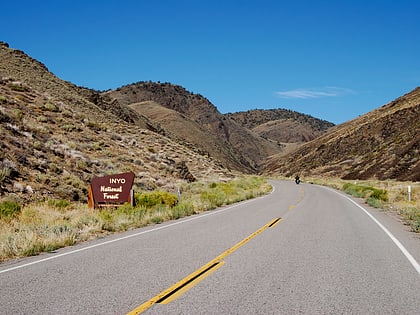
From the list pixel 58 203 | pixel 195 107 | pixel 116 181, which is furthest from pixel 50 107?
pixel 195 107

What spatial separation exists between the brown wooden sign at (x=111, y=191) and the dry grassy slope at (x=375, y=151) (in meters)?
48.0

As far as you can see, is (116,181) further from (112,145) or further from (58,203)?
(112,145)

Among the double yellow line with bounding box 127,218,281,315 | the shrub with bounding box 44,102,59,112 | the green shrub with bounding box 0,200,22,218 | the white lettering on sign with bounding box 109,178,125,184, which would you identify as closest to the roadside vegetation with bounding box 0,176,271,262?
the green shrub with bounding box 0,200,22,218

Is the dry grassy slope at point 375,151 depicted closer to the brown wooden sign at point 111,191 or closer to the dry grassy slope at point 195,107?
the dry grassy slope at point 195,107

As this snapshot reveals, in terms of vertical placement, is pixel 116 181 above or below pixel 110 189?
above

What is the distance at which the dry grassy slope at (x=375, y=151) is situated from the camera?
64038mm

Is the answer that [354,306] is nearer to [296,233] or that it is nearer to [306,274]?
[306,274]

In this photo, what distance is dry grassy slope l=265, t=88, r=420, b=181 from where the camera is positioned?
64.0 m

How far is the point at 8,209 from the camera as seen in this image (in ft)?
45.4

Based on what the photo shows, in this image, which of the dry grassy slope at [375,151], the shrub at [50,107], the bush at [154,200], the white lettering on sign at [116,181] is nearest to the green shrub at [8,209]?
the white lettering on sign at [116,181]

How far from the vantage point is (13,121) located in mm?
26250

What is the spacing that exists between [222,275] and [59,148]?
70.4ft

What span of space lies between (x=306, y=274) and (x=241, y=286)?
4.63 feet

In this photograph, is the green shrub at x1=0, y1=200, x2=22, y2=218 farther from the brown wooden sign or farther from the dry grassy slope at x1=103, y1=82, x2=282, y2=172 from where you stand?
the dry grassy slope at x1=103, y1=82, x2=282, y2=172
